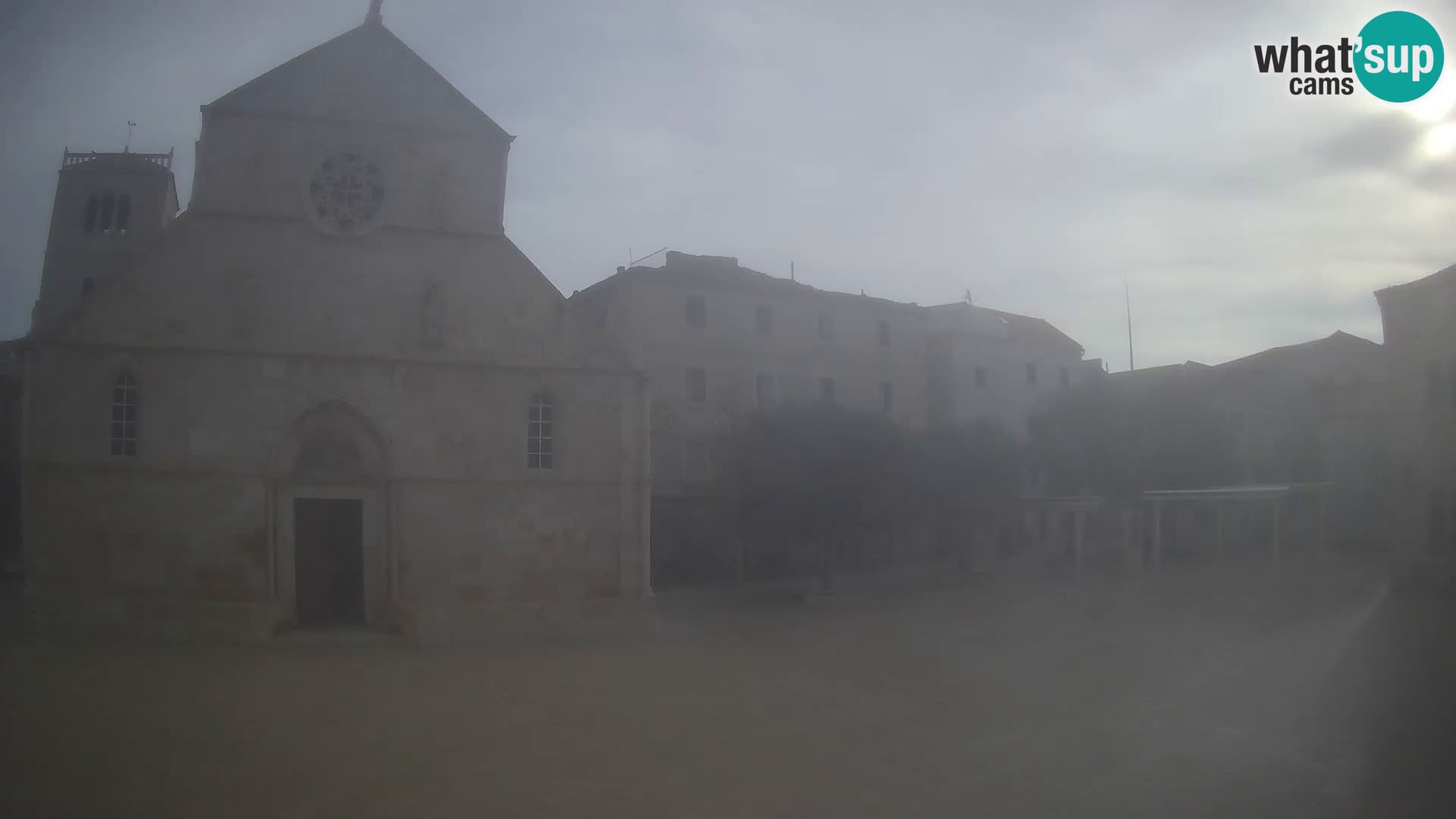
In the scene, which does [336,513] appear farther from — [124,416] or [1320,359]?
[1320,359]

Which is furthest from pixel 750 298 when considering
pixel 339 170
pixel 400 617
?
pixel 400 617

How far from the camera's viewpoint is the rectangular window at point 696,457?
110 feet

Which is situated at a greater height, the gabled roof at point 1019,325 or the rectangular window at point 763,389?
the gabled roof at point 1019,325

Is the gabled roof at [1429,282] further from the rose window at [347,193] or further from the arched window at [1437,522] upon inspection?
the rose window at [347,193]

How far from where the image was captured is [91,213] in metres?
36.2

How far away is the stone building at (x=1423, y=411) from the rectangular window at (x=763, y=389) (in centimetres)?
2000

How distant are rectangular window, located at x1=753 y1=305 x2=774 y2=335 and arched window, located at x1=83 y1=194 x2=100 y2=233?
2656 cm

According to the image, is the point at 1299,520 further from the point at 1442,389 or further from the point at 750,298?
the point at 750,298

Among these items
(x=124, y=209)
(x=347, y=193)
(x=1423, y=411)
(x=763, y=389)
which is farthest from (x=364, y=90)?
(x=1423, y=411)

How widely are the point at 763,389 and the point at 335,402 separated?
18.6 m

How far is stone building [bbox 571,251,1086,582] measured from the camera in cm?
3275

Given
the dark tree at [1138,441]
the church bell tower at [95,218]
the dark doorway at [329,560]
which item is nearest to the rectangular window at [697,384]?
the dark tree at [1138,441]

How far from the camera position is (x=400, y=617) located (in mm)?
20078

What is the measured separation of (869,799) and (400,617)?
44.5 feet
